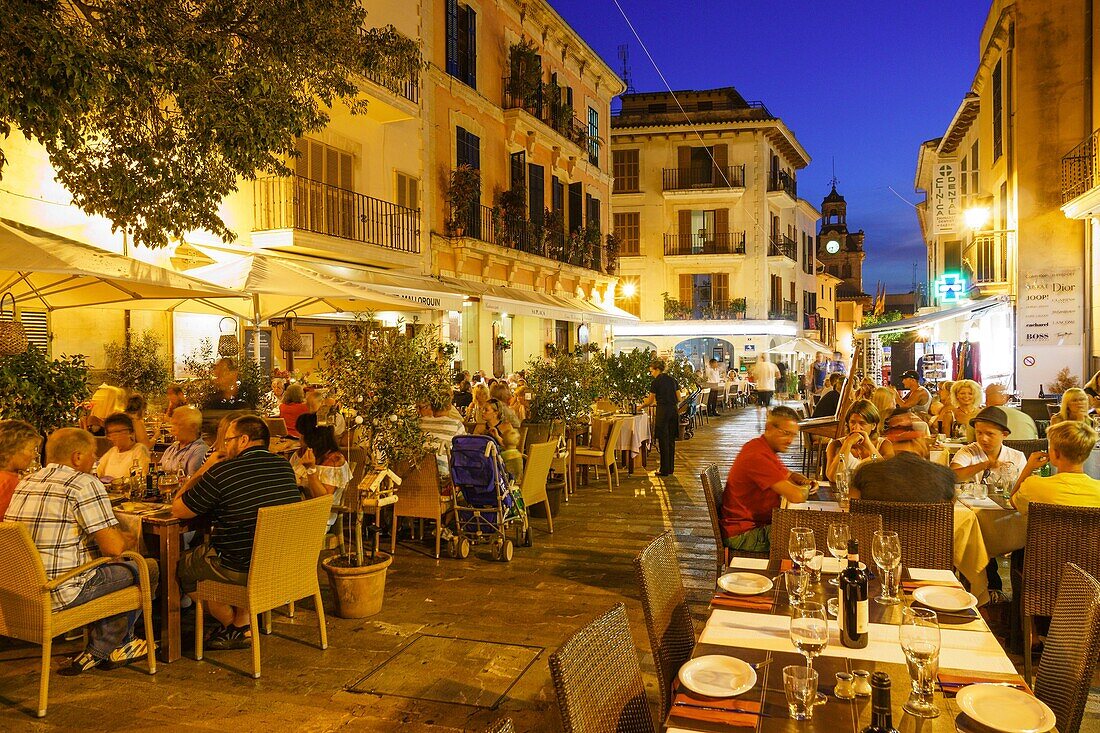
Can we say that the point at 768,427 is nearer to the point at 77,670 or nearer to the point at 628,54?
the point at 77,670

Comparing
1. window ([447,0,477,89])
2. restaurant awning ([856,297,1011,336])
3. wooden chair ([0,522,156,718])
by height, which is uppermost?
window ([447,0,477,89])

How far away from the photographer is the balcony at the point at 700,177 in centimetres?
3161

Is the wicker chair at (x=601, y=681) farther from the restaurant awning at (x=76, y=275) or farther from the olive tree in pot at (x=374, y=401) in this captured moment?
the restaurant awning at (x=76, y=275)

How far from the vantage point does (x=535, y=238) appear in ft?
63.0

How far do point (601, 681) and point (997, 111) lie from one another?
710 inches

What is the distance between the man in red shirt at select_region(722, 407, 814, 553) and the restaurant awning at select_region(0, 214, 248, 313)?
4880 millimetres

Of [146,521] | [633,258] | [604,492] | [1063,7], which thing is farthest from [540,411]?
[633,258]

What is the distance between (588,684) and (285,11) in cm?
→ 620

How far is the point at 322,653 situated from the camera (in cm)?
440

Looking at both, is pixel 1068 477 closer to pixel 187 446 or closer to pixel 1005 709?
pixel 1005 709

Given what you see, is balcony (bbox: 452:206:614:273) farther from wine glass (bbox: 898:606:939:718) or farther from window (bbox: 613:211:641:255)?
wine glass (bbox: 898:606:939:718)

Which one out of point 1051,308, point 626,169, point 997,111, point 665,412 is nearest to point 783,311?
point 626,169

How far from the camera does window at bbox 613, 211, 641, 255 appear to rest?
3244cm

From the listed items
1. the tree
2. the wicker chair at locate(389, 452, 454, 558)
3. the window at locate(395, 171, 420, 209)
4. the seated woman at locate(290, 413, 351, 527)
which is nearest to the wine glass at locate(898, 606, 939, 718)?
the seated woman at locate(290, 413, 351, 527)
